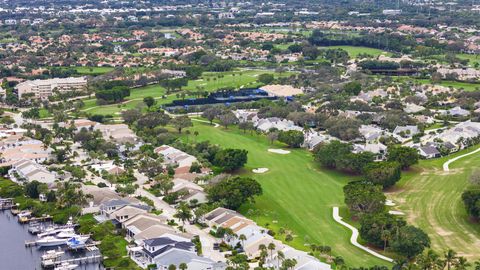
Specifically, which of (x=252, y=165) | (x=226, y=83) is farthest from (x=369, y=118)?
(x=226, y=83)

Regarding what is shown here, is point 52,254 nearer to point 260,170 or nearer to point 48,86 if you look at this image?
point 260,170

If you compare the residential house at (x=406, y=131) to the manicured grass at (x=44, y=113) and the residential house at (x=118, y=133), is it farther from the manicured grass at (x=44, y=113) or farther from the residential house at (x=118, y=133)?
the manicured grass at (x=44, y=113)

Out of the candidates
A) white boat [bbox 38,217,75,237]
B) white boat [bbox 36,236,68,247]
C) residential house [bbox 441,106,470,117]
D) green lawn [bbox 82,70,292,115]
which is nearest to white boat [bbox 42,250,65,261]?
white boat [bbox 36,236,68,247]

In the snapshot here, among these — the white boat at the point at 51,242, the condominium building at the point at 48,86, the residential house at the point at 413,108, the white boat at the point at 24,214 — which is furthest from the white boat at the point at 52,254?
the condominium building at the point at 48,86

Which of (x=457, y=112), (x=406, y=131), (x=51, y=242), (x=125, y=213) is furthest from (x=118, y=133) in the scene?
(x=457, y=112)

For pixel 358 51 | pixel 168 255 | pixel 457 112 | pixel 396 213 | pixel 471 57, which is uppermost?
pixel 168 255

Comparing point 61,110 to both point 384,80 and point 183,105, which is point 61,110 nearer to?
point 183,105

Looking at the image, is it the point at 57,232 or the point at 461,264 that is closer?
the point at 461,264
